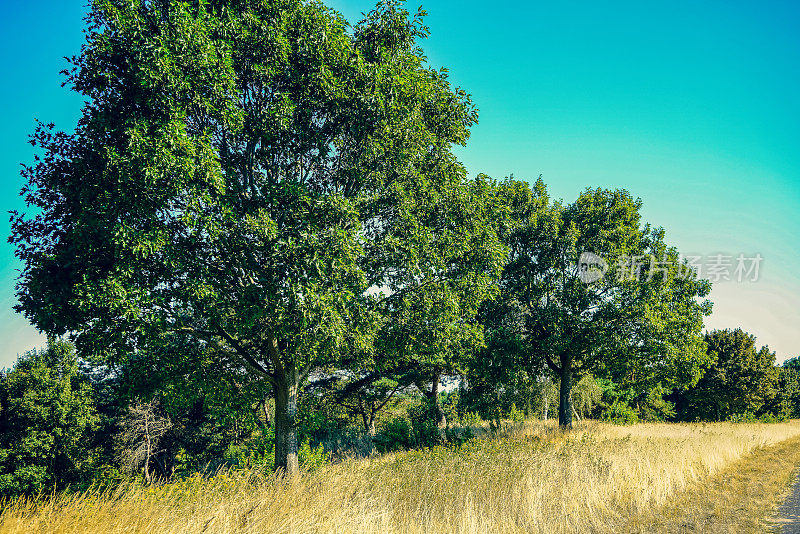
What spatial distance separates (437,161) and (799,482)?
554 inches

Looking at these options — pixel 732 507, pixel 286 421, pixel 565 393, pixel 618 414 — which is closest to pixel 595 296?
pixel 565 393

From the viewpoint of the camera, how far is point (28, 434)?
119 ft

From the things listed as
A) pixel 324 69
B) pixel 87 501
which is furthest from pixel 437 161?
pixel 87 501

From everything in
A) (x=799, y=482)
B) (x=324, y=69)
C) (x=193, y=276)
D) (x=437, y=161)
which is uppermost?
(x=324, y=69)

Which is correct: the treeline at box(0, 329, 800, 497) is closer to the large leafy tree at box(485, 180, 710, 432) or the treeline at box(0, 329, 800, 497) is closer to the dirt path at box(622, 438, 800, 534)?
the large leafy tree at box(485, 180, 710, 432)

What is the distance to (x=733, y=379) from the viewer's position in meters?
41.0

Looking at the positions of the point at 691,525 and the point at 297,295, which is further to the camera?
the point at 297,295

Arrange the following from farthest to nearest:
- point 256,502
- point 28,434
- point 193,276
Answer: point 28,434 → point 193,276 → point 256,502

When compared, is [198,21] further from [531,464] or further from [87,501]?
[531,464]

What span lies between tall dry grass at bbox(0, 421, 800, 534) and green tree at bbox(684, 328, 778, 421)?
38.5m

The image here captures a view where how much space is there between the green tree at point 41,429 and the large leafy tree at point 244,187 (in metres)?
37.2

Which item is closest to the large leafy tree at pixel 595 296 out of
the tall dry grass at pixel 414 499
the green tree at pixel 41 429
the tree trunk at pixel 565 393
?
the tree trunk at pixel 565 393

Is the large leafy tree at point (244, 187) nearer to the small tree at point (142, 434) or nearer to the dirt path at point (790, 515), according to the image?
the dirt path at point (790, 515)

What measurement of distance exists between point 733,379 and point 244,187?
49.6m
